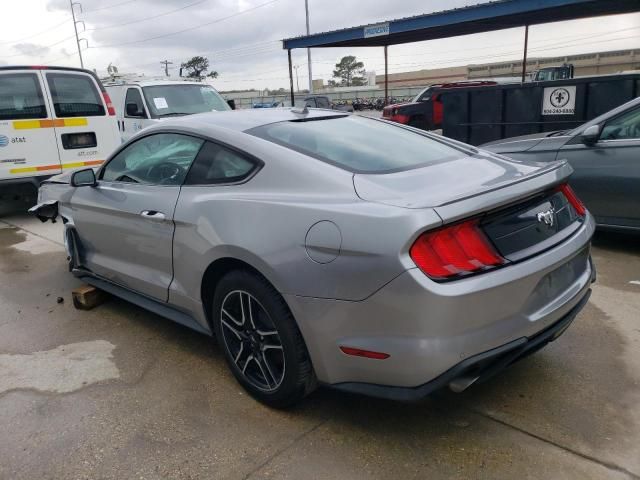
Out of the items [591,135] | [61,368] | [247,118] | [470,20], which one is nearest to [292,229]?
[247,118]

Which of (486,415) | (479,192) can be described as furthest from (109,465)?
(479,192)

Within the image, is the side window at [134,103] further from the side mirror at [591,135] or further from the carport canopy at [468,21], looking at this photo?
the carport canopy at [468,21]

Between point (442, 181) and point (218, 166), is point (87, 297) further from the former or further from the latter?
point (442, 181)

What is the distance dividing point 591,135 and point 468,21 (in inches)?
462

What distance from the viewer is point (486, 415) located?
2736mm

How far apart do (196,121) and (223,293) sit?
1.15 metres

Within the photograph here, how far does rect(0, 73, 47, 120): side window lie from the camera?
289 inches

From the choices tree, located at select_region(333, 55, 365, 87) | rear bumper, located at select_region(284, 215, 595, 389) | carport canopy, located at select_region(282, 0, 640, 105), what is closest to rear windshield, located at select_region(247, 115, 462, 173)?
rear bumper, located at select_region(284, 215, 595, 389)

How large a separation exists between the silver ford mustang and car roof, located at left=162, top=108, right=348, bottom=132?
20 mm

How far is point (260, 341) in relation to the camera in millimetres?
2799

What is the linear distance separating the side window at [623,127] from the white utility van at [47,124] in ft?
22.6

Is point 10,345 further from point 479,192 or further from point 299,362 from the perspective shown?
point 479,192

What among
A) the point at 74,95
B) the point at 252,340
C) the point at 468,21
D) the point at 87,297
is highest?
the point at 468,21

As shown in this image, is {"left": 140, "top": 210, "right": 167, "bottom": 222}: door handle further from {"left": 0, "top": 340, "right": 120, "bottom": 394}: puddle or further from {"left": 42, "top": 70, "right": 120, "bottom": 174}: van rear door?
{"left": 42, "top": 70, "right": 120, "bottom": 174}: van rear door
